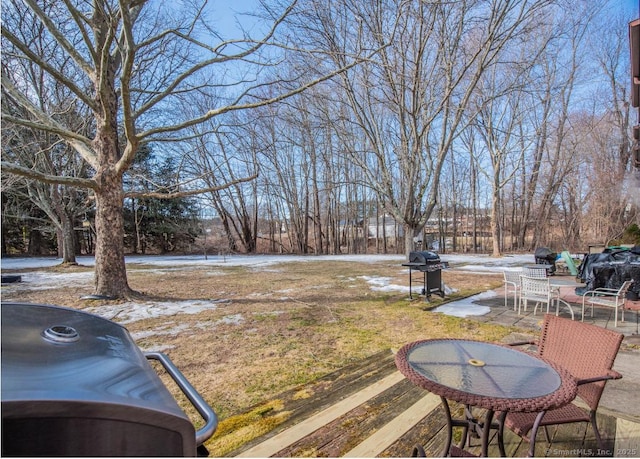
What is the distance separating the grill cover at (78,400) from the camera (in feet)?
1.91

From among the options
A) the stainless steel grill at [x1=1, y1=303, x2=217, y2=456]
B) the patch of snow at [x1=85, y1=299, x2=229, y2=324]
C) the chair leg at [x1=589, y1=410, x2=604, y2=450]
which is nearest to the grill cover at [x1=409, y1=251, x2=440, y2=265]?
the patch of snow at [x1=85, y1=299, x2=229, y2=324]

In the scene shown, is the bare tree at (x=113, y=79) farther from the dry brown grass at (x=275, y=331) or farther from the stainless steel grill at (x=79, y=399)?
the stainless steel grill at (x=79, y=399)

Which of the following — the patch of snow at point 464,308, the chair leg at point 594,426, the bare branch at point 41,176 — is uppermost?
the bare branch at point 41,176

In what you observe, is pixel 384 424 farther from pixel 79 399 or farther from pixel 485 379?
pixel 79 399

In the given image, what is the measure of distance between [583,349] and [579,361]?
8 cm

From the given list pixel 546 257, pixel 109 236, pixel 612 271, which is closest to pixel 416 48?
pixel 612 271

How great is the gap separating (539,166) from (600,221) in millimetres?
4644

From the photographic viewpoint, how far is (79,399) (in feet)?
2.09

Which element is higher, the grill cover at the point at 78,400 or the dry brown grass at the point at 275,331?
the grill cover at the point at 78,400

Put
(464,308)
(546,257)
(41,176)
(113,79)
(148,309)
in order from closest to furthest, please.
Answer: (41,176) → (464,308) → (148,309) → (113,79) → (546,257)

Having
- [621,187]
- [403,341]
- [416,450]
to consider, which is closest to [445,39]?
[403,341]

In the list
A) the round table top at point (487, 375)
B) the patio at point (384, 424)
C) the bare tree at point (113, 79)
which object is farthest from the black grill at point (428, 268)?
the round table top at point (487, 375)

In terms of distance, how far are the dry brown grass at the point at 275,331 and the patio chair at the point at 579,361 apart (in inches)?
63.4

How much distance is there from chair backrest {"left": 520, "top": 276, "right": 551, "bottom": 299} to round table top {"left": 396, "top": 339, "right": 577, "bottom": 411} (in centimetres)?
A: 317
